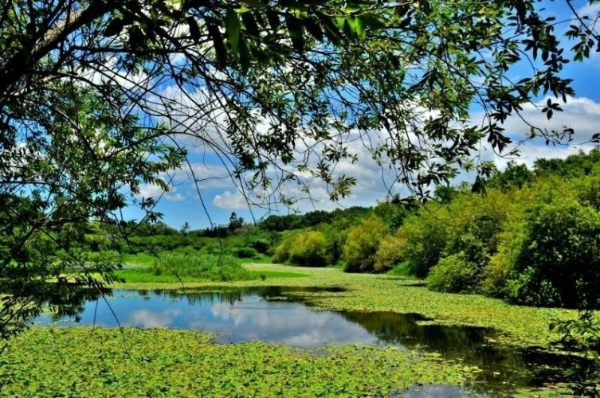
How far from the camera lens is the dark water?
7.73m

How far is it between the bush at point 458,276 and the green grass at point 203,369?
33.4 ft

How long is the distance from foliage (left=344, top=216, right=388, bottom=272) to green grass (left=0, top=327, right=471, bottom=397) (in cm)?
2287

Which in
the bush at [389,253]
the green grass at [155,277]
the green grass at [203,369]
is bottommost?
the green grass at [203,369]

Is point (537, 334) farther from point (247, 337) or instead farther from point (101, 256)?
point (101, 256)

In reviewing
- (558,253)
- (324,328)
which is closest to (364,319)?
(324,328)

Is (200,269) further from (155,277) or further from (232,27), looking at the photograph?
(232,27)

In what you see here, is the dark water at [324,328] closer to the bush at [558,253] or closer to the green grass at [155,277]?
the bush at [558,253]

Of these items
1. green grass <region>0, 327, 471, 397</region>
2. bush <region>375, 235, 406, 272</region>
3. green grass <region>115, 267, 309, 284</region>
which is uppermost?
bush <region>375, 235, 406, 272</region>

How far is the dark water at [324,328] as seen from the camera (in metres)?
7.73

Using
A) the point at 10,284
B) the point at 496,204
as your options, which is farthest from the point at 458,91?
the point at 496,204

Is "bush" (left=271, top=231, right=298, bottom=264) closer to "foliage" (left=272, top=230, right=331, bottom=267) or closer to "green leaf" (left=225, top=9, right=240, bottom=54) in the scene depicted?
"foliage" (left=272, top=230, right=331, bottom=267)

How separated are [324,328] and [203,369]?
14.3 ft

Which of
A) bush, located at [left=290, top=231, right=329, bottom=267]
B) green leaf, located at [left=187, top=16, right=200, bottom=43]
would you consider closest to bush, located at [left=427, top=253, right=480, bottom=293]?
green leaf, located at [left=187, top=16, right=200, bottom=43]

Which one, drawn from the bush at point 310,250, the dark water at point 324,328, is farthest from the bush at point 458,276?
the bush at point 310,250
